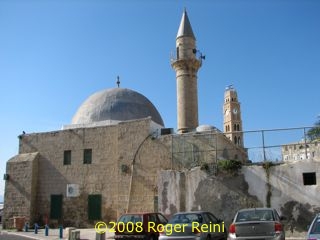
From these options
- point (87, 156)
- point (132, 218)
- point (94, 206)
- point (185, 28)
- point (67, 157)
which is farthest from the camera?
point (185, 28)

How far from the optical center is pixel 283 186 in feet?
51.9

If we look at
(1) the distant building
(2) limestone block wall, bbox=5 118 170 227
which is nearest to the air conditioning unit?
(2) limestone block wall, bbox=5 118 170 227

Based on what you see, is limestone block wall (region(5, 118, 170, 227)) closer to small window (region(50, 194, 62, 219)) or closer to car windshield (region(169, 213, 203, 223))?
small window (region(50, 194, 62, 219))

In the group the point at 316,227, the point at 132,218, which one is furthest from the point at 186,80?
the point at 316,227

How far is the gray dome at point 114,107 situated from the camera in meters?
27.4

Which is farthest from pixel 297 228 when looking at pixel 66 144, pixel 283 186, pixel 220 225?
pixel 66 144

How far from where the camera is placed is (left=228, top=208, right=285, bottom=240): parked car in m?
9.76

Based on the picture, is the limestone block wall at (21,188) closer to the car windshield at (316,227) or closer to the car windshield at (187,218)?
the car windshield at (187,218)

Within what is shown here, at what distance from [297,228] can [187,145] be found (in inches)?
265

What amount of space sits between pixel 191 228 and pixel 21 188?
16.7 metres

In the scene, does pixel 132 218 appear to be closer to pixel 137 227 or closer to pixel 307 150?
pixel 137 227

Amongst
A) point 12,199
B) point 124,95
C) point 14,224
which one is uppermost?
point 124,95

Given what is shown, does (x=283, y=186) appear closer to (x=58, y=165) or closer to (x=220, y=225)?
(x=220, y=225)

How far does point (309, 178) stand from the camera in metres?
15.6
